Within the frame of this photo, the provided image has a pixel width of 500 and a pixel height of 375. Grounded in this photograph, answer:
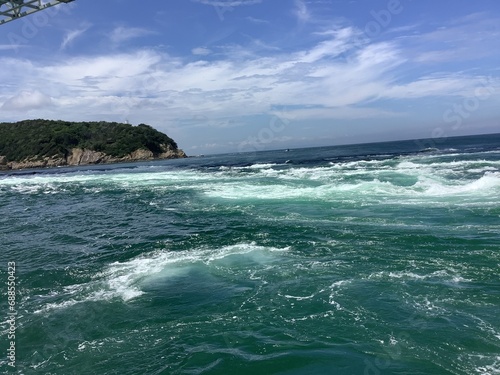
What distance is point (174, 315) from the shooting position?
8.99 meters

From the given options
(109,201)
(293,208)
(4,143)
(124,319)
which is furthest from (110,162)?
(124,319)

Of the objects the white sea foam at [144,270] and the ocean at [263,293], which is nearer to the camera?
the ocean at [263,293]

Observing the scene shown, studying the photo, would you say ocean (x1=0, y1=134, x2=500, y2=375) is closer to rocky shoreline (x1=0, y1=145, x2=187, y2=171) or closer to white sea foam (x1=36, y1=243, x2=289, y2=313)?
white sea foam (x1=36, y1=243, x2=289, y2=313)

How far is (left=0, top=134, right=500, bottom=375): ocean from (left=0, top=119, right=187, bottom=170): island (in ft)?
365

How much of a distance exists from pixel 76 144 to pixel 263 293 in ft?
434

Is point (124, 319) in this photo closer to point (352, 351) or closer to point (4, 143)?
point (352, 351)

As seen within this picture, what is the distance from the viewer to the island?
120 metres

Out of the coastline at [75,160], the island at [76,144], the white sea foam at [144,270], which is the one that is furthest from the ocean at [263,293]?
the island at [76,144]

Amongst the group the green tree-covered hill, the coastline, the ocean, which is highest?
the green tree-covered hill

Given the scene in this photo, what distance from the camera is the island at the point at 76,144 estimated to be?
393 ft

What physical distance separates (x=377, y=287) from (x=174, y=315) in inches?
213

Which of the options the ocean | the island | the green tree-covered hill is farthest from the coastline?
the ocean

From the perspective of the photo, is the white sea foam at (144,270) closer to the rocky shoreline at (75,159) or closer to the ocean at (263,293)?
the ocean at (263,293)

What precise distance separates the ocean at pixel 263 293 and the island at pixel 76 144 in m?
111
